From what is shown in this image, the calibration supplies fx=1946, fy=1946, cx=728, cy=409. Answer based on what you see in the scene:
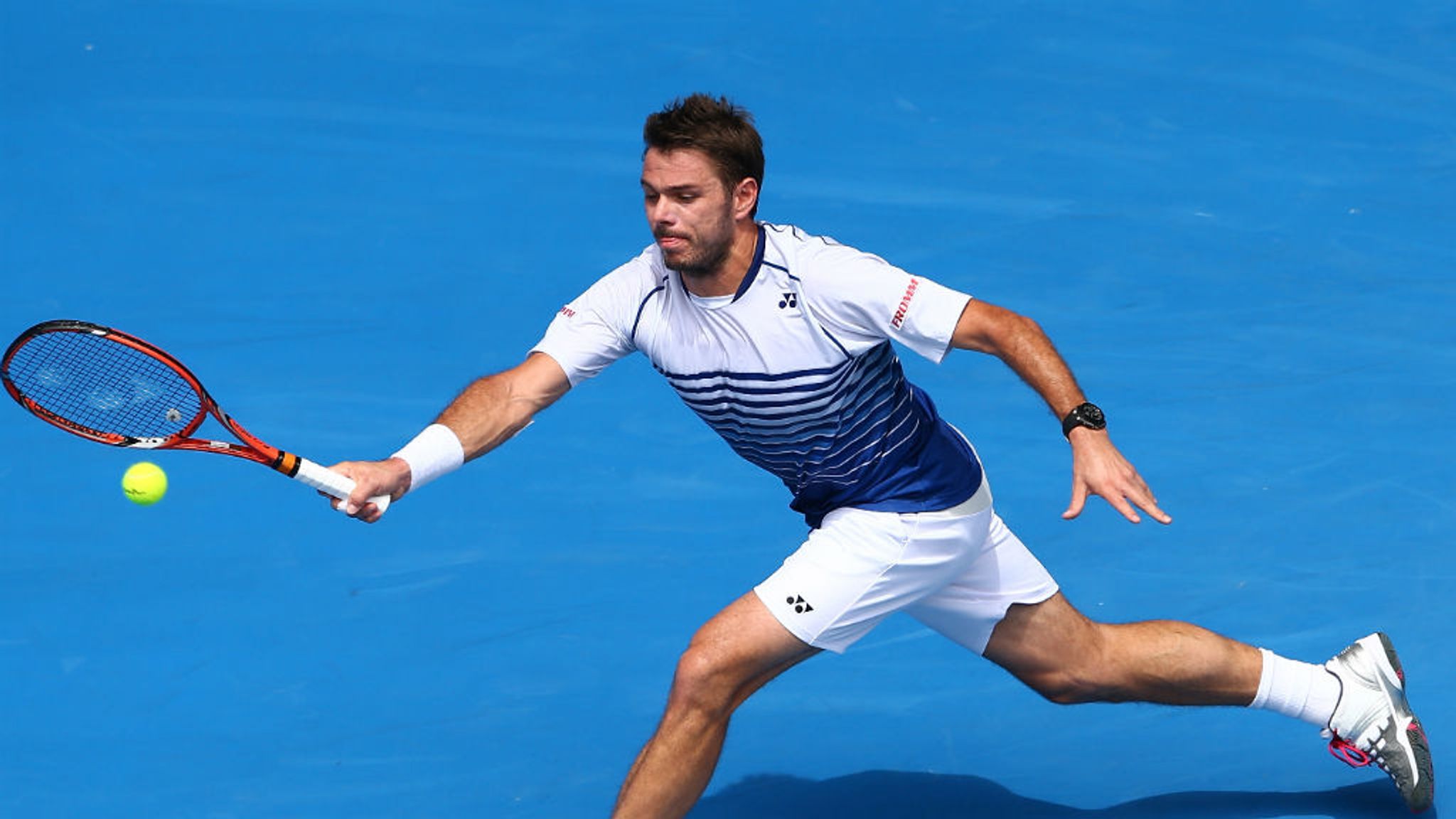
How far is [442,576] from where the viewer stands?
7.07m

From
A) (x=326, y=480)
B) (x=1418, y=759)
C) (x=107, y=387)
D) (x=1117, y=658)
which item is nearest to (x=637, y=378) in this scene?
(x=107, y=387)

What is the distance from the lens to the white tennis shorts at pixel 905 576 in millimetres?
5031

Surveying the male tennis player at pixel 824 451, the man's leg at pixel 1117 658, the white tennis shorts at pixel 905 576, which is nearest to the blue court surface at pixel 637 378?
the man's leg at pixel 1117 658

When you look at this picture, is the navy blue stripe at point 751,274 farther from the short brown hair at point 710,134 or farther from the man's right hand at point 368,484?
the man's right hand at point 368,484

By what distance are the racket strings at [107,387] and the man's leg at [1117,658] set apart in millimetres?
2366

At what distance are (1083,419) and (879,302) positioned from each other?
0.64 metres

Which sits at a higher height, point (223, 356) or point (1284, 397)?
point (1284, 397)

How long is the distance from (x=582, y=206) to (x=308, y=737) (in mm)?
4196

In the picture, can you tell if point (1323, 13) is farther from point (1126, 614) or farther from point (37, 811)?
point (37, 811)

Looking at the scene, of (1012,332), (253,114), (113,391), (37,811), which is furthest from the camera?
(253,114)

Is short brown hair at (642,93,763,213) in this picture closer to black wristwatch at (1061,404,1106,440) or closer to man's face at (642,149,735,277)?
man's face at (642,149,735,277)

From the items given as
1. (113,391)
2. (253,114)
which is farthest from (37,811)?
(253,114)

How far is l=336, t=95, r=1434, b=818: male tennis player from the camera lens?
4.96 metres

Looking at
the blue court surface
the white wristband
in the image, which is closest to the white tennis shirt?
the white wristband
